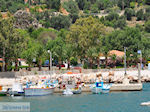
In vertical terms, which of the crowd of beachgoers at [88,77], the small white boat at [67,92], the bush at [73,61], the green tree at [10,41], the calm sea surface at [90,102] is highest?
the green tree at [10,41]

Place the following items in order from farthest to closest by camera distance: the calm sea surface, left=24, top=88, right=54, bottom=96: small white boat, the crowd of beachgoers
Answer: the crowd of beachgoers < left=24, top=88, right=54, bottom=96: small white boat < the calm sea surface

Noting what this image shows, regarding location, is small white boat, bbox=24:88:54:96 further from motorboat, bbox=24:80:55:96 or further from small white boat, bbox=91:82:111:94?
small white boat, bbox=91:82:111:94

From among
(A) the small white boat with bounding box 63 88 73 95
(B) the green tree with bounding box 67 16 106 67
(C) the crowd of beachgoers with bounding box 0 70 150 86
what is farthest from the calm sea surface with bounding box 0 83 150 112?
(B) the green tree with bounding box 67 16 106 67

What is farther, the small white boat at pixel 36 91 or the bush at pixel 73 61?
the bush at pixel 73 61

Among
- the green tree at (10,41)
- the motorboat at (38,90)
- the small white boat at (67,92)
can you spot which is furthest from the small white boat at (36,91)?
the green tree at (10,41)

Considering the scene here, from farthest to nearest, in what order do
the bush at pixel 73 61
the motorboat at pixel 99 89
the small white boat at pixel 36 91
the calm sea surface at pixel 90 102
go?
1. the bush at pixel 73 61
2. the motorboat at pixel 99 89
3. the small white boat at pixel 36 91
4. the calm sea surface at pixel 90 102

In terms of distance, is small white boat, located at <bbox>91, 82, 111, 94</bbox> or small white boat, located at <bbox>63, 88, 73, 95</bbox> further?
small white boat, located at <bbox>91, 82, 111, 94</bbox>

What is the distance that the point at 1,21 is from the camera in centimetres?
10225

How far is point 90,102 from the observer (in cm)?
6569

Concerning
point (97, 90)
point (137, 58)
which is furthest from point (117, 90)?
point (137, 58)

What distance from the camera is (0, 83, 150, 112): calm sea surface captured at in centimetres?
→ 5953

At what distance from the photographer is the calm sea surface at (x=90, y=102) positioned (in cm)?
5953

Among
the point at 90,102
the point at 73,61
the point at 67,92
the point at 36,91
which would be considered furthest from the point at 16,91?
the point at 73,61

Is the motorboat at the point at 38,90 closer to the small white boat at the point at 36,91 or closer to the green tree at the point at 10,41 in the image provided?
the small white boat at the point at 36,91
